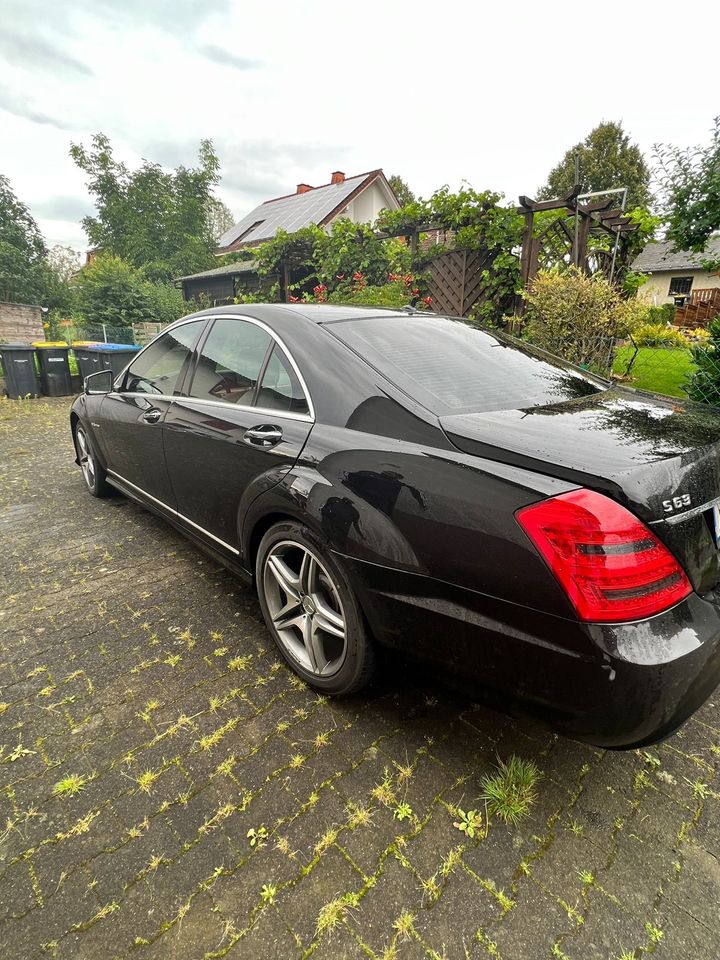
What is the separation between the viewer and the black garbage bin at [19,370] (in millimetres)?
9164

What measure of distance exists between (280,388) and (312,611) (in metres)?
0.96

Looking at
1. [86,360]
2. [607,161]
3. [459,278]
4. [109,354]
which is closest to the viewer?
[459,278]

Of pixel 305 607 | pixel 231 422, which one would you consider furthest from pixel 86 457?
pixel 305 607

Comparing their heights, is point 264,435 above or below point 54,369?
above

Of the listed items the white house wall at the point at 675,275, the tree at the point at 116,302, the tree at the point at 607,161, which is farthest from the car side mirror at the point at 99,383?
the tree at the point at 607,161

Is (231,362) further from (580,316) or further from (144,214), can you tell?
(144,214)

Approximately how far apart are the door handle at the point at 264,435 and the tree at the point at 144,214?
34.9 metres

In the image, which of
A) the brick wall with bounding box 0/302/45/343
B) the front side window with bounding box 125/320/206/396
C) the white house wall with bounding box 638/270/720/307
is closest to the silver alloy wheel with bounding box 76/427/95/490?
the front side window with bounding box 125/320/206/396

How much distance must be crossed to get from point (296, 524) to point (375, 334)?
0.89 m

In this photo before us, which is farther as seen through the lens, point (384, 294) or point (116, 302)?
point (116, 302)

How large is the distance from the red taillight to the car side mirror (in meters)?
3.52

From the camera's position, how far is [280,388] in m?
2.12

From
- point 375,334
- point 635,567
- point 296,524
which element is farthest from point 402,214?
point 635,567

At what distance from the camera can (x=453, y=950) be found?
1210 mm
